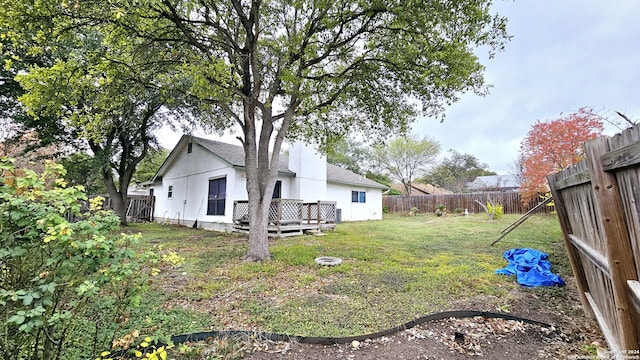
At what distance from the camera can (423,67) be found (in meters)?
6.19

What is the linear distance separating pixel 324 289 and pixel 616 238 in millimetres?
3707

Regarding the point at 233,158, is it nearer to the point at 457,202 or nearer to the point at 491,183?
the point at 457,202

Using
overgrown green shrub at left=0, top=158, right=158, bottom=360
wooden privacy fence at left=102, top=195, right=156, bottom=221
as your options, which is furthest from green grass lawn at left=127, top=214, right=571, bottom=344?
wooden privacy fence at left=102, top=195, right=156, bottom=221

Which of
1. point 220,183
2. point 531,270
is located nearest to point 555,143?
point 531,270

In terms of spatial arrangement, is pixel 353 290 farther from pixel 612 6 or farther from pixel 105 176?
pixel 105 176

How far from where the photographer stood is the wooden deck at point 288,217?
1027cm

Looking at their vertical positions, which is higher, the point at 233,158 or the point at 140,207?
the point at 233,158

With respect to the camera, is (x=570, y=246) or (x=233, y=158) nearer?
(x=570, y=246)

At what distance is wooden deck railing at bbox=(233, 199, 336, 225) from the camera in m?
10.3

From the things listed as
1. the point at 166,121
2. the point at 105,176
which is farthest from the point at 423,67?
the point at 105,176

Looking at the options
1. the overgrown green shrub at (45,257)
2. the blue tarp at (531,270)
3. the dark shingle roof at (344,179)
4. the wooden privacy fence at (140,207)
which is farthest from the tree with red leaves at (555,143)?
the wooden privacy fence at (140,207)

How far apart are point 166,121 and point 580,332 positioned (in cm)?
1581

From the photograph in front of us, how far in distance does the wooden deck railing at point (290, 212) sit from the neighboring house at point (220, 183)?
83 cm

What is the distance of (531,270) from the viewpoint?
15.8 feet
